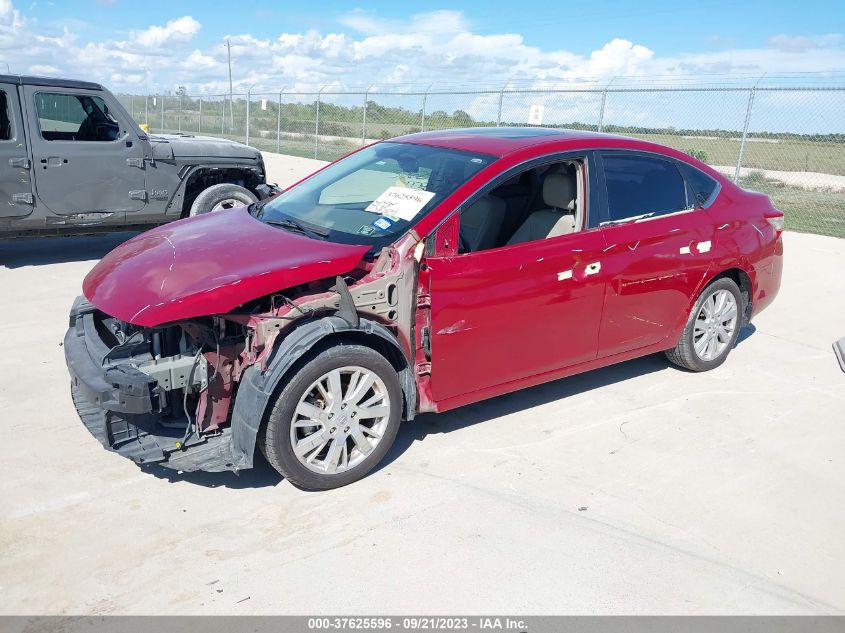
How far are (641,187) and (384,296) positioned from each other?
2.12m

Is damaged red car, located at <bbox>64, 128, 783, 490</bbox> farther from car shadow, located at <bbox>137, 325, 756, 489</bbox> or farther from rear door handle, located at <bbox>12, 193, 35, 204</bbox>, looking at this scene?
rear door handle, located at <bbox>12, 193, 35, 204</bbox>

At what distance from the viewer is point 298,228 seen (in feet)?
13.7

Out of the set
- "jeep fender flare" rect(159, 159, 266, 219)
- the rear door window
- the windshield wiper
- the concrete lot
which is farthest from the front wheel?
"jeep fender flare" rect(159, 159, 266, 219)

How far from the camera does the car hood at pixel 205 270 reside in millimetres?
3324

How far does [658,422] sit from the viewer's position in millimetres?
4676

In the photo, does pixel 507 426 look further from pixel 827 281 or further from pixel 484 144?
pixel 827 281

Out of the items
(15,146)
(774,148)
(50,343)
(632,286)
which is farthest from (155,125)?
(632,286)

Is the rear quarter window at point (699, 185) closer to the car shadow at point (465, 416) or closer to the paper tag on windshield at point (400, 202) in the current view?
the car shadow at point (465, 416)

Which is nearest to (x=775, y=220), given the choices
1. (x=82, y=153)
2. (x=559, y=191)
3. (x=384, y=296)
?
(x=559, y=191)

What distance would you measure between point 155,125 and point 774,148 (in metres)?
28.8

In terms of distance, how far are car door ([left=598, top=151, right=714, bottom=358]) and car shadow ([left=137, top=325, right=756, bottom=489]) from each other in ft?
1.77

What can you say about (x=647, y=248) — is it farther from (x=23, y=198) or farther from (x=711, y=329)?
(x=23, y=198)

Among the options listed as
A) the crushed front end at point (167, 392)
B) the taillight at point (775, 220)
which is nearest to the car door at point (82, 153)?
the crushed front end at point (167, 392)

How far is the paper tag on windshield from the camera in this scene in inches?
157
